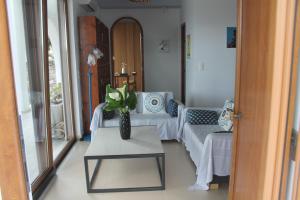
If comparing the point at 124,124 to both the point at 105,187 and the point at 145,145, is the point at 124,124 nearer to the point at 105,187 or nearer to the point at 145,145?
the point at 145,145

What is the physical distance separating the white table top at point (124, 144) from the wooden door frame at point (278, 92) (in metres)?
1.56

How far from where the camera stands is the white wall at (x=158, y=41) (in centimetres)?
707

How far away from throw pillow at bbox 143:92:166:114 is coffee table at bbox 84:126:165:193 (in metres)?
1.00

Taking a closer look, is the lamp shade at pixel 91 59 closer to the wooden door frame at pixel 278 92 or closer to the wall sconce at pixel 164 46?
the wall sconce at pixel 164 46

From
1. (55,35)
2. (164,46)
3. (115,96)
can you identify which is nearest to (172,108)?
(115,96)

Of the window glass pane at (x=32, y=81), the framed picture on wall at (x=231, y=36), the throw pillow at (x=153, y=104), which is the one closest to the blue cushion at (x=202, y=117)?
the throw pillow at (x=153, y=104)

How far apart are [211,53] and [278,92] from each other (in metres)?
3.65

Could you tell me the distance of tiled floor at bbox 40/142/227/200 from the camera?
2.69 meters

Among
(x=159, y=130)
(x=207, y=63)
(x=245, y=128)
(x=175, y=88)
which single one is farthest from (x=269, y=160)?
(x=175, y=88)

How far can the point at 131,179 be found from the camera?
3043mm

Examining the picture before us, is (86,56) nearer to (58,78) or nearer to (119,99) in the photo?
(58,78)

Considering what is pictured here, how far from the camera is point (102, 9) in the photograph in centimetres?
700

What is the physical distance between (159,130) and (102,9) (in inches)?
172

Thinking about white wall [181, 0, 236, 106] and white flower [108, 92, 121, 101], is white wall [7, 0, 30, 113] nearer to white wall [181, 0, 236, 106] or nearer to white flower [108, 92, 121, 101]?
white flower [108, 92, 121, 101]
